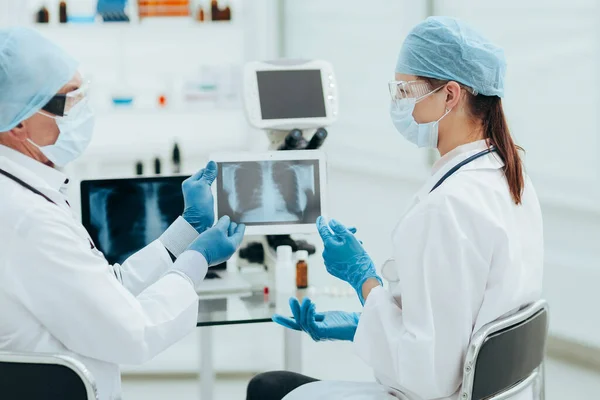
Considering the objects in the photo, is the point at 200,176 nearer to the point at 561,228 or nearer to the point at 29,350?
the point at 29,350

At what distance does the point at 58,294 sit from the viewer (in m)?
1.46

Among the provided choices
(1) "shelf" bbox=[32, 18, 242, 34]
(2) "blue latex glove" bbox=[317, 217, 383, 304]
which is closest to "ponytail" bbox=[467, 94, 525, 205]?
(2) "blue latex glove" bbox=[317, 217, 383, 304]

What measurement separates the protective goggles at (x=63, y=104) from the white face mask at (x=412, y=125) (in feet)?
2.25

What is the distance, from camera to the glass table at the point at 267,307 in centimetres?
217

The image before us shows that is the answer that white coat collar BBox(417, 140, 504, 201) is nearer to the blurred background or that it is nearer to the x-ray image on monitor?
the x-ray image on monitor

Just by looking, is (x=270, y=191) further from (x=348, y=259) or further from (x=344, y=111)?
(x=344, y=111)

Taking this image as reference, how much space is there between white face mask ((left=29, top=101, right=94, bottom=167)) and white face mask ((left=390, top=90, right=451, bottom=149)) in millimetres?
679

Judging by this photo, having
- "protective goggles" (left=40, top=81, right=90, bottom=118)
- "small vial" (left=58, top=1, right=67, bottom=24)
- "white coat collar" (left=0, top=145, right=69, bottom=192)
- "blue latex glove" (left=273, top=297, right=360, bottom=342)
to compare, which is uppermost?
"small vial" (left=58, top=1, right=67, bottom=24)

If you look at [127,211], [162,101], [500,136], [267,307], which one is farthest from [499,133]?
[162,101]

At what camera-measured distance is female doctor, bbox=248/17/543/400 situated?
59.3 inches

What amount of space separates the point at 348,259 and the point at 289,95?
76 cm

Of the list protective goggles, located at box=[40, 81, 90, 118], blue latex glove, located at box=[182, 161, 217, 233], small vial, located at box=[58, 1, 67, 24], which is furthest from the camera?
small vial, located at box=[58, 1, 67, 24]

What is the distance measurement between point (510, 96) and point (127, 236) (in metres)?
1.79

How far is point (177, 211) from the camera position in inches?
101
